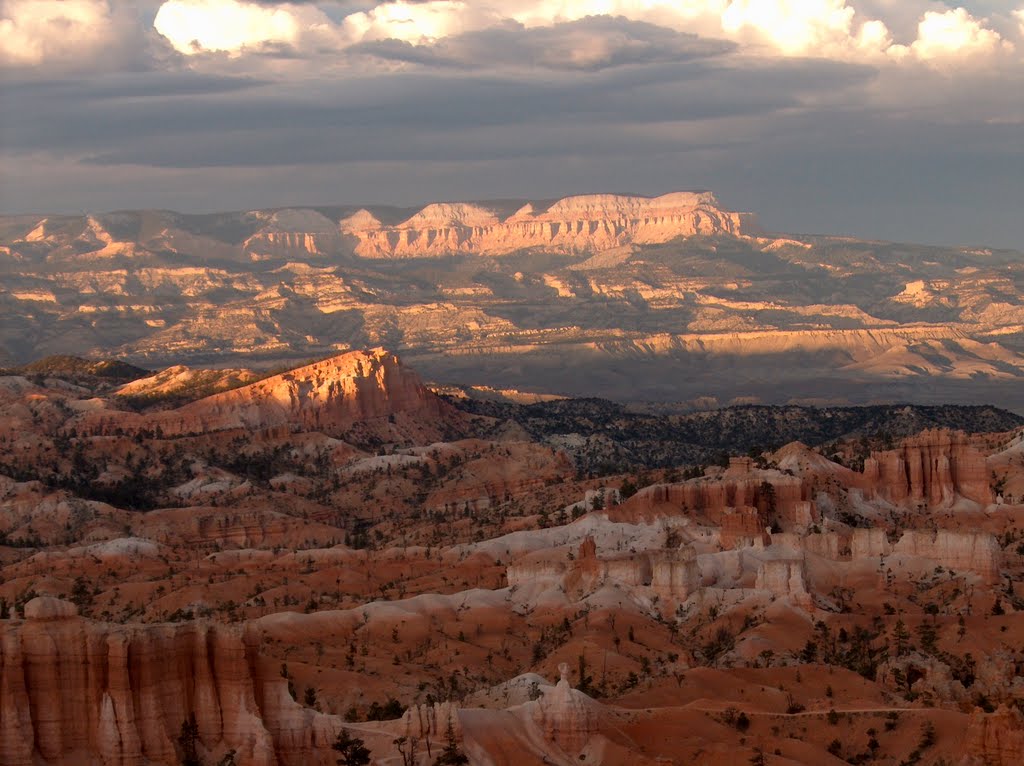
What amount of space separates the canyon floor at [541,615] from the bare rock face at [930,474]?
0.66 ft

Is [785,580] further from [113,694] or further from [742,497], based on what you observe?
[113,694]

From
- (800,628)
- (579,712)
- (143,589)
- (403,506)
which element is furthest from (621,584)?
(403,506)

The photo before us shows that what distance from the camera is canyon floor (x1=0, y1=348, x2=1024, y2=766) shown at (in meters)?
65.3

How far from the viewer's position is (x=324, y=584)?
13550 centimetres

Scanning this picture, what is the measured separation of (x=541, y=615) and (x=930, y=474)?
46.7 meters

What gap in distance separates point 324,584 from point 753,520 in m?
25.5

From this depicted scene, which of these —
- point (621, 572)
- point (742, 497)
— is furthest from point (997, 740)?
point (742, 497)

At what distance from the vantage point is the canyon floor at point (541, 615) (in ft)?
214

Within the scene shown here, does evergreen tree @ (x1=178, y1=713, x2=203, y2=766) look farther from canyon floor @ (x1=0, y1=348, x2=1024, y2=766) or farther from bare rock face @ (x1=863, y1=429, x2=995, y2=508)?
bare rock face @ (x1=863, y1=429, x2=995, y2=508)

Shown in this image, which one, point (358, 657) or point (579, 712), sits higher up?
point (579, 712)

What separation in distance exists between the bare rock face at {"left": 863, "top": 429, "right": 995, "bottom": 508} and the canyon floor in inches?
7.9

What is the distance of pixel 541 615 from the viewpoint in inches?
4653

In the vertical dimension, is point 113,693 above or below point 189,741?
above

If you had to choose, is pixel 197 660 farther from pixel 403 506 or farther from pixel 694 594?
pixel 403 506
